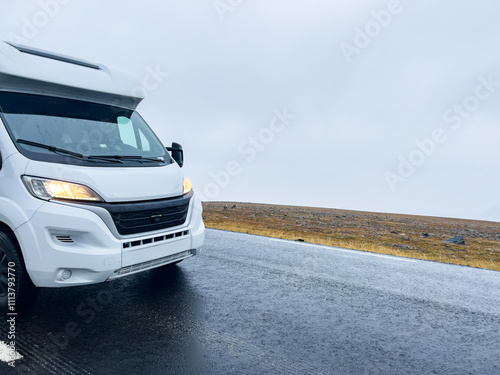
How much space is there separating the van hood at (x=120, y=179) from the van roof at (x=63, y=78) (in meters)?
Result: 1.17

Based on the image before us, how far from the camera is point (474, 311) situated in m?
4.25

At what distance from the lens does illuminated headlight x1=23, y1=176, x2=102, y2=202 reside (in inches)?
135

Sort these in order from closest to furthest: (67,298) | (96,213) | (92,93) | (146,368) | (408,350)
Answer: (146,368), (408,350), (96,213), (67,298), (92,93)

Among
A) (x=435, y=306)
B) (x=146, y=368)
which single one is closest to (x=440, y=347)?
(x=435, y=306)

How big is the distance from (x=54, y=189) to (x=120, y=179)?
2.09 feet

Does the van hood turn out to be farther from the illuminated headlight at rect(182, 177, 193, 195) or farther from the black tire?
the black tire

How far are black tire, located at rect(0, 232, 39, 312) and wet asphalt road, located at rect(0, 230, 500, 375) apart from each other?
7.1 inches

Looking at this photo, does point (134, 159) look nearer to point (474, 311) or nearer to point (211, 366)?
point (211, 366)

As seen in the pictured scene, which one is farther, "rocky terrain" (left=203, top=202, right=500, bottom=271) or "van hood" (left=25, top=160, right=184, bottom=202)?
"rocky terrain" (left=203, top=202, right=500, bottom=271)

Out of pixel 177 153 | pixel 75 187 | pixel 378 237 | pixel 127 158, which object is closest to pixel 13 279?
pixel 75 187

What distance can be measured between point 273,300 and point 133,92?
3.44 meters

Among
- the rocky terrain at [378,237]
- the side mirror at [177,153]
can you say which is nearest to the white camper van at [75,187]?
the side mirror at [177,153]

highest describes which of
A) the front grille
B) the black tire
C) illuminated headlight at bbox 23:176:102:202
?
illuminated headlight at bbox 23:176:102:202

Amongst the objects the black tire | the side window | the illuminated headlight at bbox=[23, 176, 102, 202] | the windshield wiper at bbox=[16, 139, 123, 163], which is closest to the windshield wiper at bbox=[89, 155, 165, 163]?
the windshield wiper at bbox=[16, 139, 123, 163]
